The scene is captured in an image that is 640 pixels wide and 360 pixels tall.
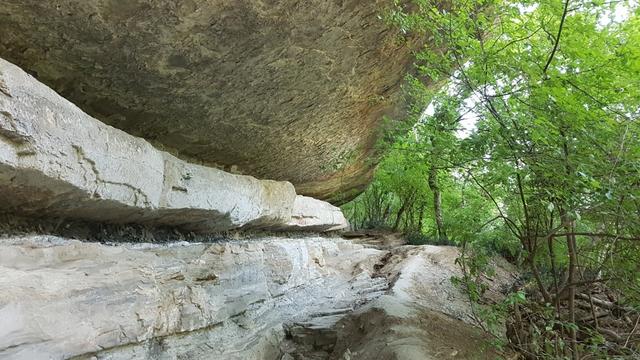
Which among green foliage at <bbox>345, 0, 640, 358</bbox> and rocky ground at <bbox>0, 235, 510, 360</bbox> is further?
green foliage at <bbox>345, 0, 640, 358</bbox>

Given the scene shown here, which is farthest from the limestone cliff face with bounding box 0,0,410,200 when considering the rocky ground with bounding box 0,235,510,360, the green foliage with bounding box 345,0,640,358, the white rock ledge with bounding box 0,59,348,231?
the rocky ground with bounding box 0,235,510,360

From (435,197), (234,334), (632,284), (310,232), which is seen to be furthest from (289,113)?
(435,197)

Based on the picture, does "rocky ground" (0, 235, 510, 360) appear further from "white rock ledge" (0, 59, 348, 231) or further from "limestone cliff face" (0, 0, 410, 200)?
"limestone cliff face" (0, 0, 410, 200)

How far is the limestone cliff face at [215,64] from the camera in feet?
8.63

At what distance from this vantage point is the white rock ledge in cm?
202

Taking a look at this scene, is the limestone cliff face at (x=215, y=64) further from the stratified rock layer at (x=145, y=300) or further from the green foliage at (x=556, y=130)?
the stratified rock layer at (x=145, y=300)

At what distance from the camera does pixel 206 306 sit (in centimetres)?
340

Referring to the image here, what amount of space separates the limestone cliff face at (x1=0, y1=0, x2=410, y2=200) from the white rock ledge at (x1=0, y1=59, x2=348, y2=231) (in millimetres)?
508

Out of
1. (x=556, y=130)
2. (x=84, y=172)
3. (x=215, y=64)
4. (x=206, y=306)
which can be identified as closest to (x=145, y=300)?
(x=206, y=306)

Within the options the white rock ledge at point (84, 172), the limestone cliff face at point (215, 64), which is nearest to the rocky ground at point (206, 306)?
the white rock ledge at point (84, 172)

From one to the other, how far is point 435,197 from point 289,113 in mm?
9119

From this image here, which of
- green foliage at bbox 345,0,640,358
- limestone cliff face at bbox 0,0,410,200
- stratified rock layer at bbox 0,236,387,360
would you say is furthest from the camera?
green foliage at bbox 345,0,640,358

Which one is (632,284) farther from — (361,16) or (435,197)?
(435,197)

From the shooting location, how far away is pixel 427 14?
14.8ft
